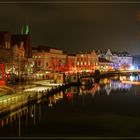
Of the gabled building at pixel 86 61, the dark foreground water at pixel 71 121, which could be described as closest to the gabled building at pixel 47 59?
the gabled building at pixel 86 61

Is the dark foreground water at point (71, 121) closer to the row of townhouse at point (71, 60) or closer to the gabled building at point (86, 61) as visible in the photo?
the row of townhouse at point (71, 60)

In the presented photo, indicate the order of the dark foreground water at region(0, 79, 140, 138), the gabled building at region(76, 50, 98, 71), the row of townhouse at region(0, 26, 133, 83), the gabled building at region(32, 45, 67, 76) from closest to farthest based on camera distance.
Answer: the dark foreground water at region(0, 79, 140, 138)
the row of townhouse at region(0, 26, 133, 83)
the gabled building at region(32, 45, 67, 76)
the gabled building at region(76, 50, 98, 71)

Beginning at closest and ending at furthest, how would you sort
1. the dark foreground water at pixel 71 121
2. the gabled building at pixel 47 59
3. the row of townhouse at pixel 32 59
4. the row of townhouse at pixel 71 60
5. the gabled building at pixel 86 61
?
the dark foreground water at pixel 71 121 → the row of townhouse at pixel 32 59 → the gabled building at pixel 47 59 → the row of townhouse at pixel 71 60 → the gabled building at pixel 86 61

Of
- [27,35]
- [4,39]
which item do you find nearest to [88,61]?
[27,35]

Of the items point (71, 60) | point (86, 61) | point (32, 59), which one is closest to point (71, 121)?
point (32, 59)

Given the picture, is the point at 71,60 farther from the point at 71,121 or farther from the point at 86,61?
the point at 71,121

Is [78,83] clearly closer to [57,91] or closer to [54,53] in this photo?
[57,91]

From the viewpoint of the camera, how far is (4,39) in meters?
39.6

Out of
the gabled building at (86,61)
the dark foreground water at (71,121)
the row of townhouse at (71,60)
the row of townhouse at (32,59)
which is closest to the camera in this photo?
the dark foreground water at (71,121)

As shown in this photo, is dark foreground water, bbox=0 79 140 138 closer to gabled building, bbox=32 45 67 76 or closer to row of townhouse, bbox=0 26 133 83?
row of townhouse, bbox=0 26 133 83

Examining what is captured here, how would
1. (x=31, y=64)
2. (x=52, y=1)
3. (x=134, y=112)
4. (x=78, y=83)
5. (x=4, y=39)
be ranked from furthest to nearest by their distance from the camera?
(x=31, y=64) < (x=78, y=83) < (x=4, y=39) < (x=134, y=112) < (x=52, y=1)

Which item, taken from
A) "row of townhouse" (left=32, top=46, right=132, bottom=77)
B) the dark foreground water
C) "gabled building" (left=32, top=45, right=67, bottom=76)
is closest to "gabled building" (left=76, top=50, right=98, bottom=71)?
"row of townhouse" (left=32, top=46, right=132, bottom=77)

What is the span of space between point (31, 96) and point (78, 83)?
2069 centimetres

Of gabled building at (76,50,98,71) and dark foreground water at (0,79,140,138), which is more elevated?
gabled building at (76,50,98,71)
